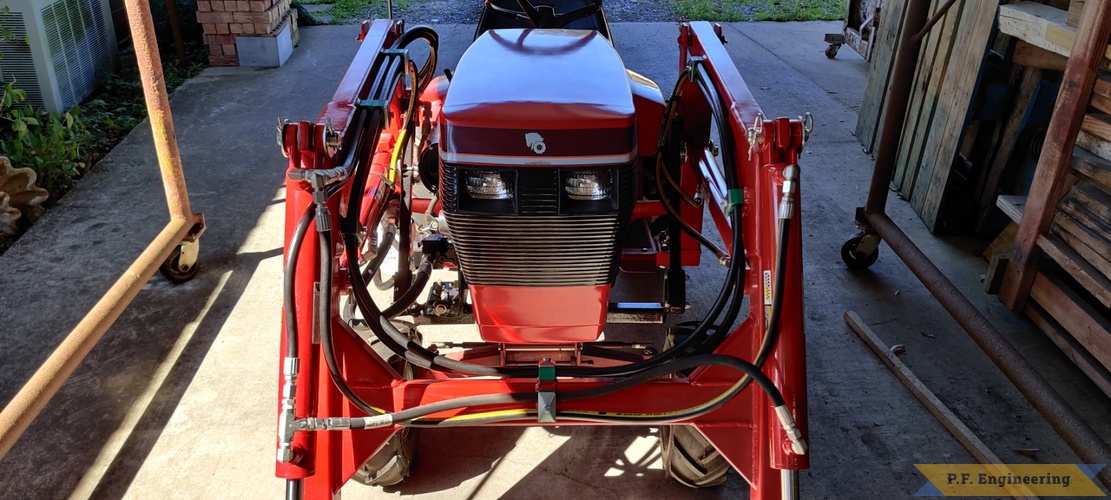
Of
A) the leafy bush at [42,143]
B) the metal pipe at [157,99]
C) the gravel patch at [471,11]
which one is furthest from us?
the gravel patch at [471,11]

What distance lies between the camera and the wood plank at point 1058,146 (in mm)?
2881

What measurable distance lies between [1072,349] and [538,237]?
2259mm

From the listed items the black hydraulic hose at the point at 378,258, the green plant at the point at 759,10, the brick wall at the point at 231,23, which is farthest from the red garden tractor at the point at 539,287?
the green plant at the point at 759,10

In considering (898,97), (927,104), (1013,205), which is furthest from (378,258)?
(927,104)

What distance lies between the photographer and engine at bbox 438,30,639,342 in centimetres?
185

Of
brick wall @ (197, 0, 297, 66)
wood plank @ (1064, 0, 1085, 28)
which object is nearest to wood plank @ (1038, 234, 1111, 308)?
wood plank @ (1064, 0, 1085, 28)

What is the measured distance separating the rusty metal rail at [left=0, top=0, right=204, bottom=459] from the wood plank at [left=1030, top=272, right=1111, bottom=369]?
3467 mm

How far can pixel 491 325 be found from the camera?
7.04ft

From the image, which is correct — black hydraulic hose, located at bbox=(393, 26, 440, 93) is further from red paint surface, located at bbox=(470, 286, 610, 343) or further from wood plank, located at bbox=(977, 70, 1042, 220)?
wood plank, located at bbox=(977, 70, 1042, 220)

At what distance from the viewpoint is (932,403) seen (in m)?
2.88

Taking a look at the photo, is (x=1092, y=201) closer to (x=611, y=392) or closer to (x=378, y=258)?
(x=611, y=392)

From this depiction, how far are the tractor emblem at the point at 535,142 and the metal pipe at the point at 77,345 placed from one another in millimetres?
1723

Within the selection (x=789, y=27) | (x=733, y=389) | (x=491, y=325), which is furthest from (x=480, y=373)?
(x=789, y=27)

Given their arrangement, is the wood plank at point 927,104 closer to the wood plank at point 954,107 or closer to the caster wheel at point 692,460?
the wood plank at point 954,107
